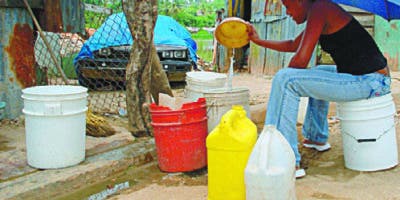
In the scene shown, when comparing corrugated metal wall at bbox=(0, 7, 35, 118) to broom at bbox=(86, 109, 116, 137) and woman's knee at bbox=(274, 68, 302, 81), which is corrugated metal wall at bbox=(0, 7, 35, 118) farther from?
woman's knee at bbox=(274, 68, 302, 81)

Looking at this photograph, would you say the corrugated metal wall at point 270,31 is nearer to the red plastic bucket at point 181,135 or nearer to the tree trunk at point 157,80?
the tree trunk at point 157,80

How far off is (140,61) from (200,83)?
2.06 ft

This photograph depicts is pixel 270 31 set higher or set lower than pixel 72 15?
lower

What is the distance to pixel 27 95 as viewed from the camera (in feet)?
11.8

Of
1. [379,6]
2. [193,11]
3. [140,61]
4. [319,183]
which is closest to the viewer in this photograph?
[319,183]

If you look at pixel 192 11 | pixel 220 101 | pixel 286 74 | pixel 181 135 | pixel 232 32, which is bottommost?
pixel 181 135

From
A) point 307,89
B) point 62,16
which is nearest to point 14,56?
point 62,16

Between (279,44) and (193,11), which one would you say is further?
(193,11)

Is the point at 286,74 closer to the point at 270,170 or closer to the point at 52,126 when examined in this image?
the point at 270,170

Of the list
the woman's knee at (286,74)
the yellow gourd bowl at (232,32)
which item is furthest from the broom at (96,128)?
the woman's knee at (286,74)

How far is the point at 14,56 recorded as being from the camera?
5062 mm

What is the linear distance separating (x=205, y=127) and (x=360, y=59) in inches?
52.7

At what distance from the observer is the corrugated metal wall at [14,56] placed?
196 inches

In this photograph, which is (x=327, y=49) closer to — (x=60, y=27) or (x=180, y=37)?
(x=60, y=27)
